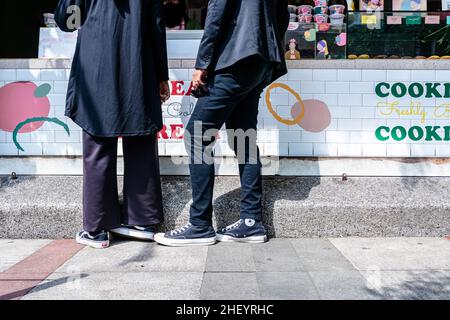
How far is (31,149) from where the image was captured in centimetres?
444

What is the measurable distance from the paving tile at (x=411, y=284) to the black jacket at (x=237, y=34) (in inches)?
60.7

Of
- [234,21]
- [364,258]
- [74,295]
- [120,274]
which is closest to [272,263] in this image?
[364,258]

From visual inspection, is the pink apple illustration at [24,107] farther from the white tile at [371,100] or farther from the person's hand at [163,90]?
the white tile at [371,100]

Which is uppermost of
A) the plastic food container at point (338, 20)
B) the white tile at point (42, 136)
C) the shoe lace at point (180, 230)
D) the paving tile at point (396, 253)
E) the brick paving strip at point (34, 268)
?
the plastic food container at point (338, 20)

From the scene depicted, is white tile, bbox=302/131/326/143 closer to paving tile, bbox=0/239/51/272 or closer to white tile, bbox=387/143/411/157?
white tile, bbox=387/143/411/157

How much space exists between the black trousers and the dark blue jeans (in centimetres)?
32

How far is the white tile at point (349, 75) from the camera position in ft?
14.4

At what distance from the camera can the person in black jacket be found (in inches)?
129

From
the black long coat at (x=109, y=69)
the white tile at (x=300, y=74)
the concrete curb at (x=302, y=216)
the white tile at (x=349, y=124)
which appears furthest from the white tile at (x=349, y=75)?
the black long coat at (x=109, y=69)

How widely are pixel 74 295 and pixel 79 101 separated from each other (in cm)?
149

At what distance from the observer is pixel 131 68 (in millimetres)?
3484

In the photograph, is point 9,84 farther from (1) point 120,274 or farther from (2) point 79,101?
(1) point 120,274

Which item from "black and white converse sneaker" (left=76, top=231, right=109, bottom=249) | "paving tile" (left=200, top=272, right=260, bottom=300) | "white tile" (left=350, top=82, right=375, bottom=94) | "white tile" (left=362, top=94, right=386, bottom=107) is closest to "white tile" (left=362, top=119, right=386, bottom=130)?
"white tile" (left=362, top=94, right=386, bottom=107)

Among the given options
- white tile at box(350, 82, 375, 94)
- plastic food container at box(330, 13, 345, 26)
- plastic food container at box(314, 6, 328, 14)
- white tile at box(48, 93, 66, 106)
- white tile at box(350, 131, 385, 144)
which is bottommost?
white tile at box(350, 131, 385, 144)
